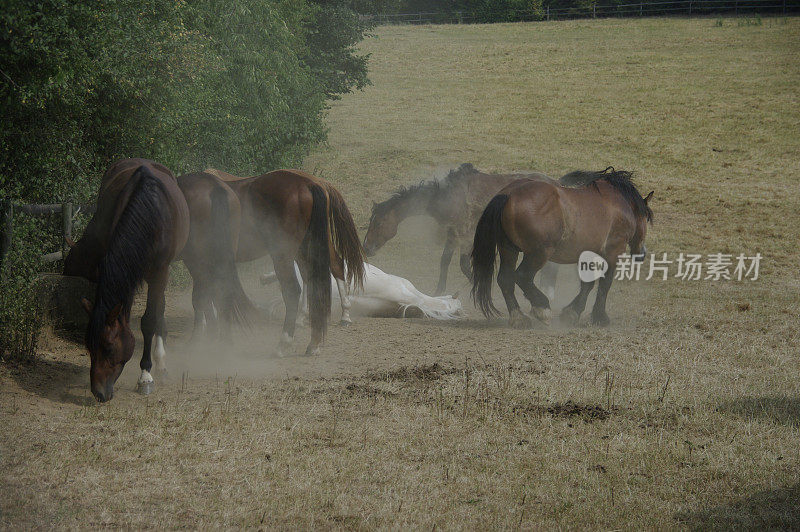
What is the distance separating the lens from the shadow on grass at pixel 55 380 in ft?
21.2

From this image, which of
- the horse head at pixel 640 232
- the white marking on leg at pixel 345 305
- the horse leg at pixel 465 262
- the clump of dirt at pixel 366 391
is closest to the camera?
the clump of dirt at pixel 366 391

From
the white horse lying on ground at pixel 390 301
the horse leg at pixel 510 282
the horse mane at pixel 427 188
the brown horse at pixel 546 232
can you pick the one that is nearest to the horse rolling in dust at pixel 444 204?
the horse mane at pixel 427 188

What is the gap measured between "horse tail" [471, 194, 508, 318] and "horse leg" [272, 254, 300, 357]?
8.51ft

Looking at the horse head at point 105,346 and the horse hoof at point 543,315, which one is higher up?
the horse head at point 105,346

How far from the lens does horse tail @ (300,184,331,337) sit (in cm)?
831

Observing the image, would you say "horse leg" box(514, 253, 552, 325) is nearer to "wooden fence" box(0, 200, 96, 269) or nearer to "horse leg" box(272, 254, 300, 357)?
"horse leg" box(272, 254, 300, 357)

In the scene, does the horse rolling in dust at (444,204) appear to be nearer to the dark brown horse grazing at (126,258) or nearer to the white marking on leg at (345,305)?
the white marking on leg at (345,305)

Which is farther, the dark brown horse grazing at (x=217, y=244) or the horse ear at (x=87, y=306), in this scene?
the dark brown horse grazing at (x=217, y=244)

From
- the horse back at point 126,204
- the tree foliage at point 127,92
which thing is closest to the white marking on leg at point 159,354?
the horse back at point 126,204

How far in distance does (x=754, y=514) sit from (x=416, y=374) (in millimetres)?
3616

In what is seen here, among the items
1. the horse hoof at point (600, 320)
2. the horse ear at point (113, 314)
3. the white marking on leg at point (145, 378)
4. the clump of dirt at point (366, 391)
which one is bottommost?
the horse hoof at point (600, 320)

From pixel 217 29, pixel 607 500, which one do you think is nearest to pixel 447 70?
pixel 217 29

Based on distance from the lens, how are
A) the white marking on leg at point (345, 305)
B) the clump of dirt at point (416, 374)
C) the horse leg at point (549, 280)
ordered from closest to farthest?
the clump of dirt at point (416, 374), the white marking on leg at point (345, 305), the horse leg at point (549, 280)

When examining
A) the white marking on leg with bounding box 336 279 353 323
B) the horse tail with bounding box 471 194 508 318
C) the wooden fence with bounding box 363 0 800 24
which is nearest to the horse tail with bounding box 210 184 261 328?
the white marking on leg with bounding box 336 279 353 323
